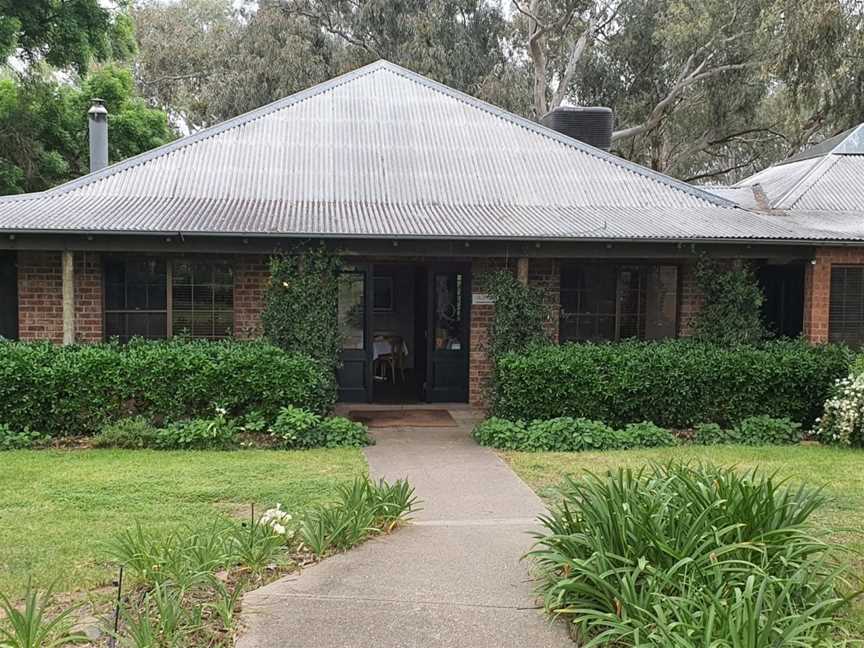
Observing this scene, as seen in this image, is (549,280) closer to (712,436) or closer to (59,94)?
(712,436)

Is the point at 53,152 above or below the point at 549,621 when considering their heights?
above

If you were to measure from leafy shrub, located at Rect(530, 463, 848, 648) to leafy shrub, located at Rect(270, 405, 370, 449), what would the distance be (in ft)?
15.0

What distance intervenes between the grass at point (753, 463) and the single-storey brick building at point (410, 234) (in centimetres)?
267

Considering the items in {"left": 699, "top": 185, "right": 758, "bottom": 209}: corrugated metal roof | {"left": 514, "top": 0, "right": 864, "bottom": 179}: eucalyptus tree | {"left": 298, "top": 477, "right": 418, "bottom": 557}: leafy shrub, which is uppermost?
{"left": 514, "top": 0, "right": 864, "bottom": 179}: eucalyptus tree

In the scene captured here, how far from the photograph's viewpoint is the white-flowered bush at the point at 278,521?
4996mm

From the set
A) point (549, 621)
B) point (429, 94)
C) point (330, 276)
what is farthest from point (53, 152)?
point (549, 621)

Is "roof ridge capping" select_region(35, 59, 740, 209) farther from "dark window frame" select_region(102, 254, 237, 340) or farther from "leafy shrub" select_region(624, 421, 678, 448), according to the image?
"leafy shrub" select_region(624, 421, 678, 448)

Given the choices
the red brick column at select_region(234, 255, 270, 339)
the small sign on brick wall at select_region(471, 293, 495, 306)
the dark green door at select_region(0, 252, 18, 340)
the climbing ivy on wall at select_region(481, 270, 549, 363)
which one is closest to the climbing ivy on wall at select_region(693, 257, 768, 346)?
the climbing ivy on wall at select_region(481, 270, 549, 363)

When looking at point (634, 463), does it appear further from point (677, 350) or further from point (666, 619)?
point (666, 619)

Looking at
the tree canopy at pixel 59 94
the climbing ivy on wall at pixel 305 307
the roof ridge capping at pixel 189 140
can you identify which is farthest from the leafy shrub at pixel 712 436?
the tree canopy at pixel 59 94

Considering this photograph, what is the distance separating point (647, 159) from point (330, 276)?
81.6ft

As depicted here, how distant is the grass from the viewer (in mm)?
6719

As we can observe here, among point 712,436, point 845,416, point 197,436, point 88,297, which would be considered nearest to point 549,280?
point 712,436

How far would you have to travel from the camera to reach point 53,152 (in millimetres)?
20953
